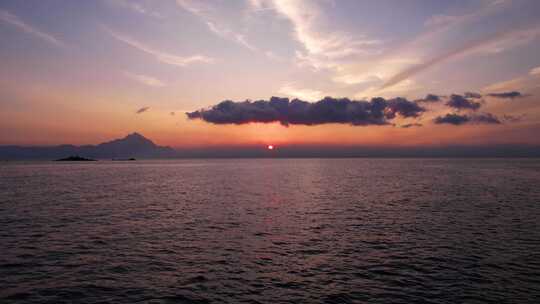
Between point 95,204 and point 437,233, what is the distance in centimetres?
5092

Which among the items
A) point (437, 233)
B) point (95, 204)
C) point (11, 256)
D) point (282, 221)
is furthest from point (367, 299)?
point (95, 204)

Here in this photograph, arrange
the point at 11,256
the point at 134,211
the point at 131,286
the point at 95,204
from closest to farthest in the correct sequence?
the point at 131,286 → the point at 11,256 → the point at 134,211 → the point at 95,204

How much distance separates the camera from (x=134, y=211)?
49812 mm

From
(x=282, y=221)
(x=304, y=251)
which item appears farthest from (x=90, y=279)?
(x=282, y=221)

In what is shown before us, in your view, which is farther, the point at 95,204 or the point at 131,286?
the point at 95,204

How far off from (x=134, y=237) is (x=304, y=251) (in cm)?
1695

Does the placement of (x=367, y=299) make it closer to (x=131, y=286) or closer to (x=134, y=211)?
(x=131, y=286)

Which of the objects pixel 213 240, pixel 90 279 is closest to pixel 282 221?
pixel 213 240

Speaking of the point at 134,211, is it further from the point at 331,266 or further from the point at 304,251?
the point at 331,266

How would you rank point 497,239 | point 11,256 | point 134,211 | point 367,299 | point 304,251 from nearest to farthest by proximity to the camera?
point 367,299 < point 11,256 < point 304,251 < point 497,239 < point 134,211

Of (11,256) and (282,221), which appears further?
(282,221)

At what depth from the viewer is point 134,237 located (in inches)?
1310

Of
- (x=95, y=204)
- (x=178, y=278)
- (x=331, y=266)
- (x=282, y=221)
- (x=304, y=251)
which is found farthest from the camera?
(x=95, y=204)

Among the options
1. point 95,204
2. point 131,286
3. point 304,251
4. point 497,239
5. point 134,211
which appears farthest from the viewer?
point 95,204
